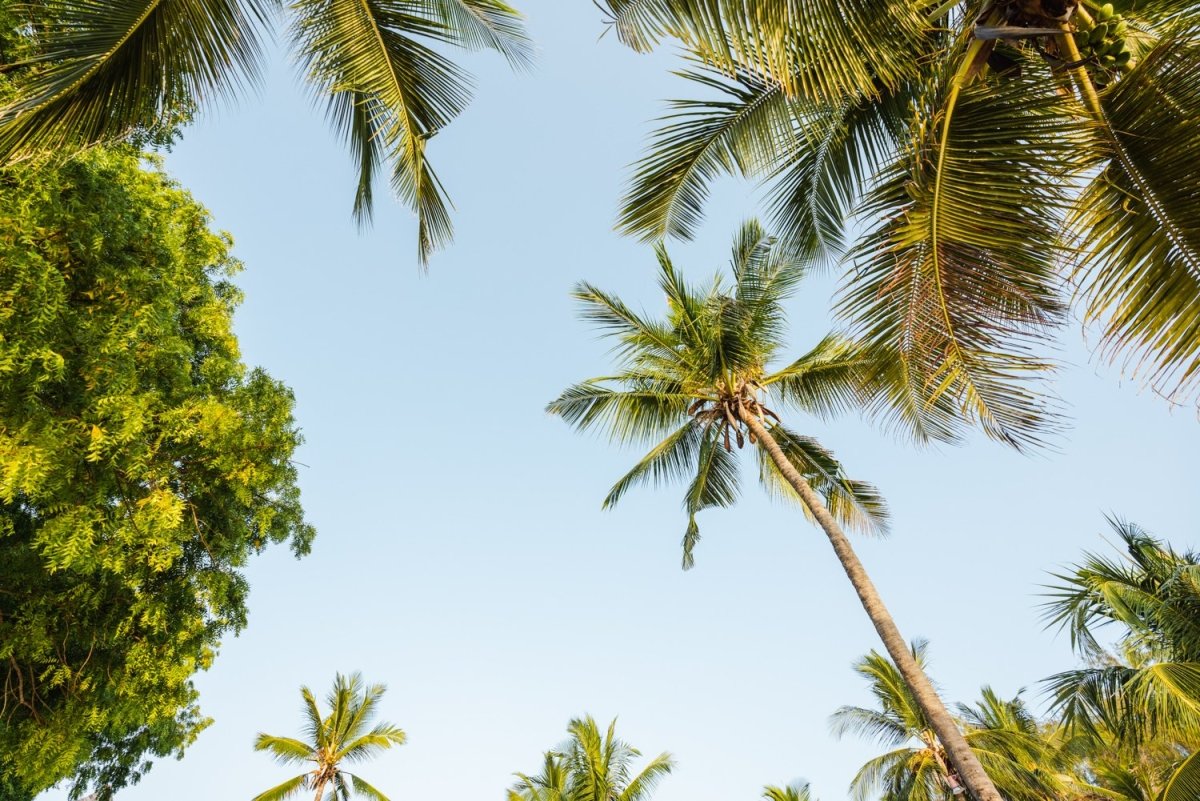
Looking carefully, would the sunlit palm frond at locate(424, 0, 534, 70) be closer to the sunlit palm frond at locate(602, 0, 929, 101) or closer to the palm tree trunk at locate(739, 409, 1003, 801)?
the sunlit palm frond at locate(602, 0, 929, 101)

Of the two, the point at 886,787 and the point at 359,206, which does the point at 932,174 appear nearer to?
the point at 359,206

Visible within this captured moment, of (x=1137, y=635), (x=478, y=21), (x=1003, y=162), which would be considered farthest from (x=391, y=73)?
(x=1137, y=635)

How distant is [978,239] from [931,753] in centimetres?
1392

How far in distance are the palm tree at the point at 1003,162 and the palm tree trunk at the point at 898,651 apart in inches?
146

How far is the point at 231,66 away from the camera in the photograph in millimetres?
3895

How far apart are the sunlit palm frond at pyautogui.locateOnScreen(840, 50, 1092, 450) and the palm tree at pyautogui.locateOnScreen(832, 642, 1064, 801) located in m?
10.1

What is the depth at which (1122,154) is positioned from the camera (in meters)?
2.69

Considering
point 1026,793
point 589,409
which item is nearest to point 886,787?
point 1026,793

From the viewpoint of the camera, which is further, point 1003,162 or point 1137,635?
point 1137,635

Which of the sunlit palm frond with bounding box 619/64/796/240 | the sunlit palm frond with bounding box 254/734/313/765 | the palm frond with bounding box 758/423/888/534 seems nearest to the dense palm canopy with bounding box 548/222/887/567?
the palm frond with bounding box 758/423/888/534

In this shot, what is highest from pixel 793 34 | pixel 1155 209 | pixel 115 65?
pixel 115 65

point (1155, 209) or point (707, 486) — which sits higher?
point (707, 486)

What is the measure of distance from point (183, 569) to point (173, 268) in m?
3.64

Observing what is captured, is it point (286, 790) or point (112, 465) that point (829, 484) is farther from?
point (286, 790)
